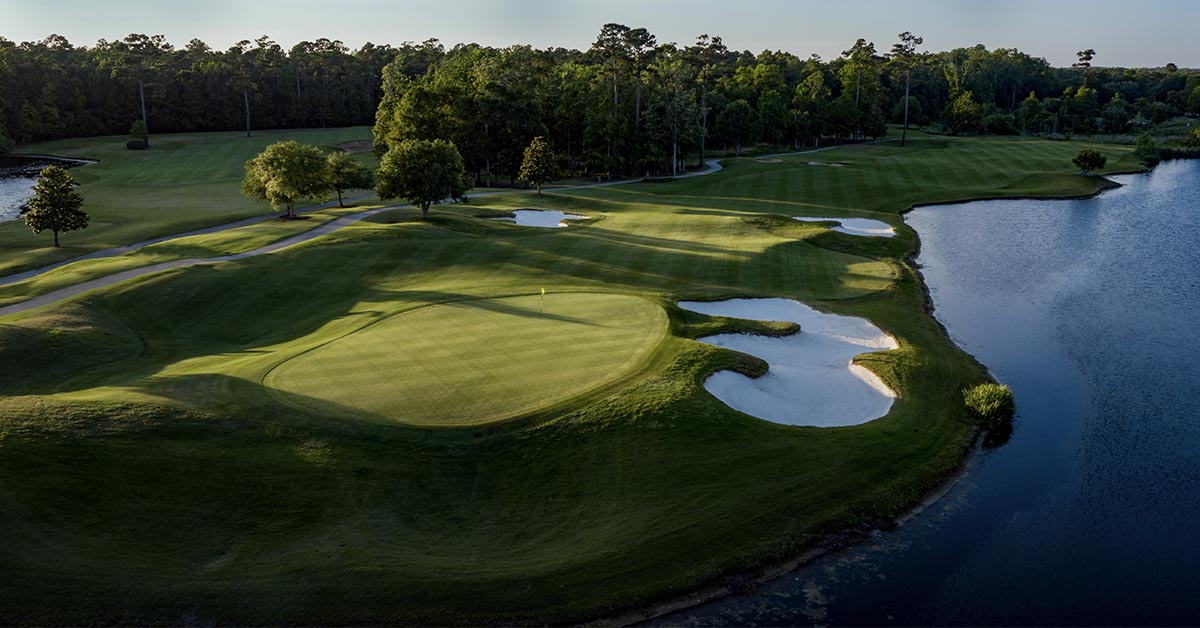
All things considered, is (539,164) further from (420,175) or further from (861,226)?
(861,226)

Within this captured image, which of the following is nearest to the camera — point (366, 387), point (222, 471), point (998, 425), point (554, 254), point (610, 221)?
point (222, 471)

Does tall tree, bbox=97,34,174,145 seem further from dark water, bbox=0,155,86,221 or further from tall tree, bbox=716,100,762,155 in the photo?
tall tree, bbox=716,100,762,155

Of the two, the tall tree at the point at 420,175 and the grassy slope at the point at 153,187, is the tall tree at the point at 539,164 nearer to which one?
the tall tree at the point at 420,175

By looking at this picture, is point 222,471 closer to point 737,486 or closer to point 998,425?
point 737,486

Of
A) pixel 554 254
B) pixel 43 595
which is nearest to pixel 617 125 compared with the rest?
pixel 554 254

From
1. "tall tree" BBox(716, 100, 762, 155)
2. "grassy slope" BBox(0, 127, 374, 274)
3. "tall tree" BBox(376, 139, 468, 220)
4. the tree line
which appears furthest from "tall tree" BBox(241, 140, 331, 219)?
the tree line

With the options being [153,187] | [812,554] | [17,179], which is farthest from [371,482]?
[17,179]
